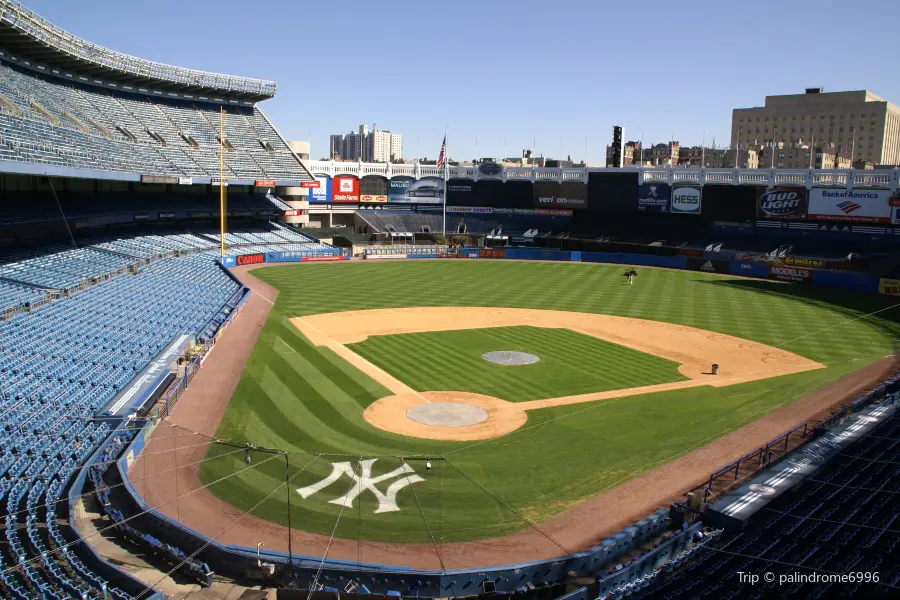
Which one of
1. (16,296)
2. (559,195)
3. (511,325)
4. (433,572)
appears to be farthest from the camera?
(559,195)

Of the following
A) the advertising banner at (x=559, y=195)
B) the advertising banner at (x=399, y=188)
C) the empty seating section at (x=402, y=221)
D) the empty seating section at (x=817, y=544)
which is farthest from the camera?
the advertising banner at (x=399, y=188)

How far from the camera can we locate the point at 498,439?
21625mm

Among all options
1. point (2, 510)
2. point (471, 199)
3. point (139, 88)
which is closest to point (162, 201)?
point (139, 88)

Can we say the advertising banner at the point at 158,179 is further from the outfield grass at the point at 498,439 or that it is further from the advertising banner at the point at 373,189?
the advertising banner at the point at 373,189

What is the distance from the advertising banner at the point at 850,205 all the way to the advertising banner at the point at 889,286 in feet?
29.6

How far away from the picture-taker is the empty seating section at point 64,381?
1273 centimetres

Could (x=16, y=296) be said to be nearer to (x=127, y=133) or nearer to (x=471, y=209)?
(x=127, y=133)

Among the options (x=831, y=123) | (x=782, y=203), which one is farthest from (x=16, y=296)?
(x=831, y=123)

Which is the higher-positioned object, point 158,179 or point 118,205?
point 158,179

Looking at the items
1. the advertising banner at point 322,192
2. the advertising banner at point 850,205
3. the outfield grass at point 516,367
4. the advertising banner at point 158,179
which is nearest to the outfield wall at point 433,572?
the outfield grass at point 516,367

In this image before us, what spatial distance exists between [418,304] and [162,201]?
3160 cm

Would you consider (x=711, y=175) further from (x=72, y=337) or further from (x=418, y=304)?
(x=72, y=337)

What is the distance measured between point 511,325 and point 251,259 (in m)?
34.8

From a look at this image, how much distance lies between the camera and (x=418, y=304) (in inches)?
1839
